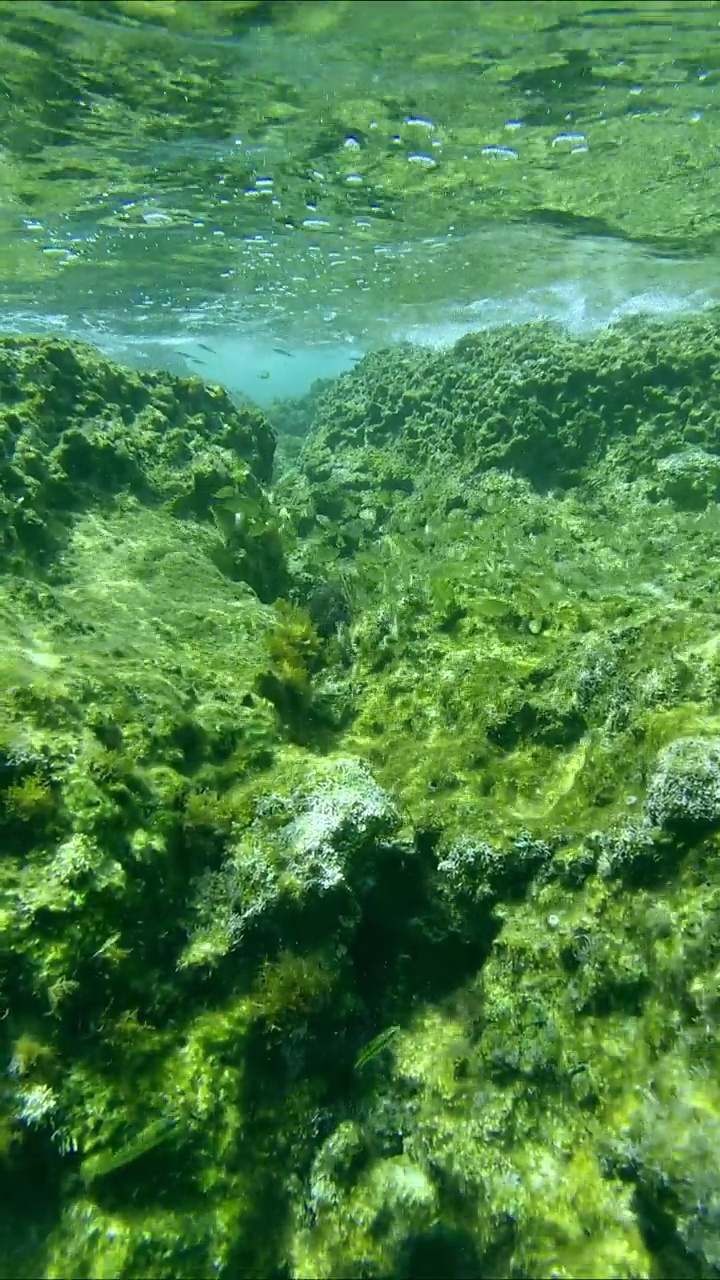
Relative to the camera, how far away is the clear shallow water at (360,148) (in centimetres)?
1037

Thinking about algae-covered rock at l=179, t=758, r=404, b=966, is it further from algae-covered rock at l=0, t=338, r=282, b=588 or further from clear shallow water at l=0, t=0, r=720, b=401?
clear shallow water at l=0, t=0, r=720, b=401

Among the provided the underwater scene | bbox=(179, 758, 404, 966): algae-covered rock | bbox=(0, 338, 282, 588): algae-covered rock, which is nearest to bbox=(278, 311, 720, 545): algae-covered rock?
the underwater scene

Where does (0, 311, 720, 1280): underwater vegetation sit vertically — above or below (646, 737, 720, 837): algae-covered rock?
below

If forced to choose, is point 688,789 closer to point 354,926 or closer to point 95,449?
point 354,926

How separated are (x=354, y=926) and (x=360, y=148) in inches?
582

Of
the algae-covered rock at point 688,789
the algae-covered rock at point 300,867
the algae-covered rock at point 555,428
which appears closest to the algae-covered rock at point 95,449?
the algae-covered rock at point 555,428

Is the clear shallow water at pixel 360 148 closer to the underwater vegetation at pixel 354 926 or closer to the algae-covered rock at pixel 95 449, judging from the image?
the algae-covered rock at pixel 95 449

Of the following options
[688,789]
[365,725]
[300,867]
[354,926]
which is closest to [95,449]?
[365,725]

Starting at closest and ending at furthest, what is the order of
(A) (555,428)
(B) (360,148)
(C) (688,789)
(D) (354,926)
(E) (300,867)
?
(C) (688,789) < (E) (300,867) < (D) (354,926) < (B) (360,148) < (A) (555,428)

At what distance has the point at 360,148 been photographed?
14039 mm

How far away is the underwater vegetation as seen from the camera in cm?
409

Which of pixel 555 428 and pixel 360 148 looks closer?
pixel 360 148

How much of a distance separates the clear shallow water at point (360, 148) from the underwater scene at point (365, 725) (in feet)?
0.35

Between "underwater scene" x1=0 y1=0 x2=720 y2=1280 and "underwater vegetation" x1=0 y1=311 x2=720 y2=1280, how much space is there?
0.03 m
